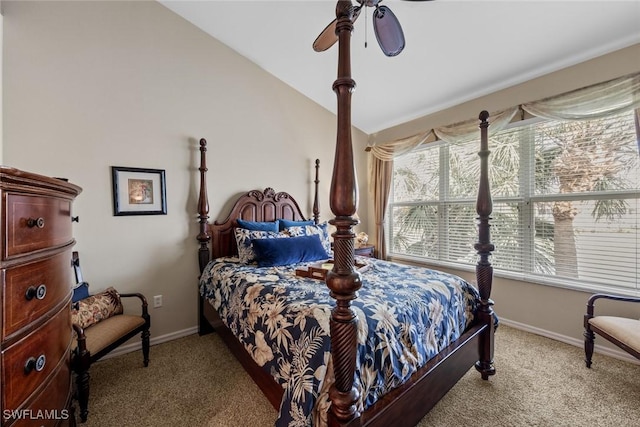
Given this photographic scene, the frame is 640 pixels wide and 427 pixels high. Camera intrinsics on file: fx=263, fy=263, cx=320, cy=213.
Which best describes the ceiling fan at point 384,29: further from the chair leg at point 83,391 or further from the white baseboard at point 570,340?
the white baseboard at point 570,340

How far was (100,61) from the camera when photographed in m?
2.22

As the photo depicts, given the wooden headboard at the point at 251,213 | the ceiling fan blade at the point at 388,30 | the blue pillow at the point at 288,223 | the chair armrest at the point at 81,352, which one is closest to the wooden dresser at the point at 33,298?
the chair armrest at the point at 81,352

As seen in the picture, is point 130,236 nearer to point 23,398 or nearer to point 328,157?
point 23,398

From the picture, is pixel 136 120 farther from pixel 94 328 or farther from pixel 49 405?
pixel 49 405

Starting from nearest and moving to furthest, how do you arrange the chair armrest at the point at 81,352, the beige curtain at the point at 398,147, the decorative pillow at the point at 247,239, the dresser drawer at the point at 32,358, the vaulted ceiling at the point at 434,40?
the dresser drawer at the point at 32,358
the chair armrest at the point at 81,352
the vaulted ceiling at the point at 434,40
the decorative pillow at the point at 247,239
the beige curtain at the point at 398,147

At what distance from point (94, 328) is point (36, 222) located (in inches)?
56.0

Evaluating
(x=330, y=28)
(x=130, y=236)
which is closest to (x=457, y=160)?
(x=330, y=28)

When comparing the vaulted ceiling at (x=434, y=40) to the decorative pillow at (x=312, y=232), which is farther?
the decorative pillow at (x=312, y=232)

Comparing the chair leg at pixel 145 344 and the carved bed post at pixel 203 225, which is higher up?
the carved bed post at pixel 203 225

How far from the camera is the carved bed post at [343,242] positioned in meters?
0.95

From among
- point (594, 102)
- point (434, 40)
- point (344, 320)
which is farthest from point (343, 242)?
point (594, 102)

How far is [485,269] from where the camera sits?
1956 millimetres

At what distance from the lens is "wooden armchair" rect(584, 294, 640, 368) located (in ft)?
5.42

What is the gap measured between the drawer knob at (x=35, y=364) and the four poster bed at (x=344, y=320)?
87cm
